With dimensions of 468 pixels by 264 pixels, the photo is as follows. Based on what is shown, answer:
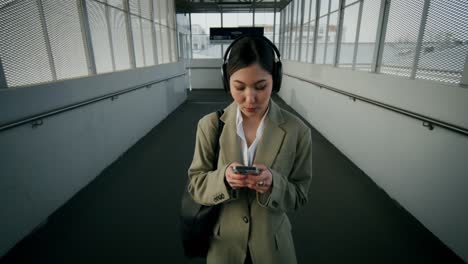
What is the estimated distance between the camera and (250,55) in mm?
897

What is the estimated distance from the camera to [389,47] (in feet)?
11.4

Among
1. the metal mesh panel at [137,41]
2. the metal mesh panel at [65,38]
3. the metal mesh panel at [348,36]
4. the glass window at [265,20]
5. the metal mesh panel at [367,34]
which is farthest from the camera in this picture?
the glass window at [265,20]

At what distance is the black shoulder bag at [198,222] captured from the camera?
108cm

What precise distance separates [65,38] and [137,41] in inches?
110

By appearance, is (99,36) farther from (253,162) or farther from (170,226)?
(253,162)

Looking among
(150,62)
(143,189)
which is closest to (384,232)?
(143,189)

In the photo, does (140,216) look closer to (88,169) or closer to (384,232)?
(88,169)

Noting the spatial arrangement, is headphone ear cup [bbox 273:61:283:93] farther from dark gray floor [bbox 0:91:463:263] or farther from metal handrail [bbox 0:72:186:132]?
metal handrail [bbox 0:72:186:132]

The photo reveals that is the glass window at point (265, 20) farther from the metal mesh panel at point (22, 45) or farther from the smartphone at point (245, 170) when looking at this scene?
the smartphone at point (245, 170)

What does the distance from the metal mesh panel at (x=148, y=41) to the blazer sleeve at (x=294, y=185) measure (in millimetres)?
6478

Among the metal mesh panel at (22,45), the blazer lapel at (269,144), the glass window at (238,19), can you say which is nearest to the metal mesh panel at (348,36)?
the blazer lapel at (269,144)

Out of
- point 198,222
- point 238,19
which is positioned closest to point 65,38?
point 198,222

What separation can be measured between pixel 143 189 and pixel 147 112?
10.8 ft

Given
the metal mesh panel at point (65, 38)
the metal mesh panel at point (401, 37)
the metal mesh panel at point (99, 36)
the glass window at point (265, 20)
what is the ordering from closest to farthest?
1. the metal mesh panel at point (401, 37)
2. the metal mesh panel at point (65, 38)
3. the metal mesh panel at point (99, 36)
4. the glass window at point (265, 20)
